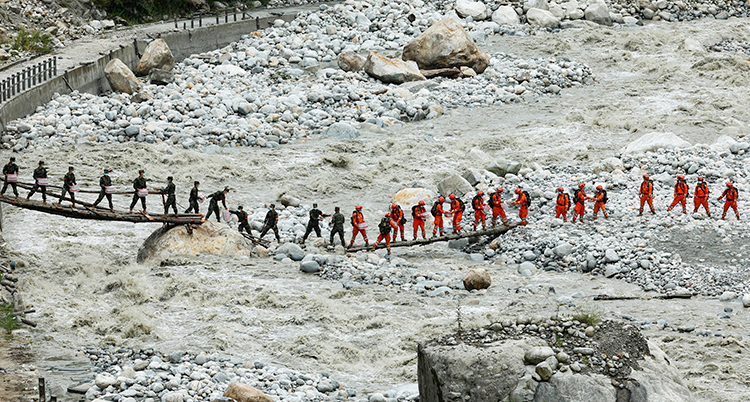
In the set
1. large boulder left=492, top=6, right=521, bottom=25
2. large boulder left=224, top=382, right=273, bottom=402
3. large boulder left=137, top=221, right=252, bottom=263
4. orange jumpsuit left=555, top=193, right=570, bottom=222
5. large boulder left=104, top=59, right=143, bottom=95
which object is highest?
large boulder left=492, top=6, right=521, bottom=25

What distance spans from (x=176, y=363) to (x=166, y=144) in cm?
1489

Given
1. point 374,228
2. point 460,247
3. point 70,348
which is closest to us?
point 70,348

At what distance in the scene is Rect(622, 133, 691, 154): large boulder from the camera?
22.7 metres

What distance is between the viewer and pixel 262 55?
116ft

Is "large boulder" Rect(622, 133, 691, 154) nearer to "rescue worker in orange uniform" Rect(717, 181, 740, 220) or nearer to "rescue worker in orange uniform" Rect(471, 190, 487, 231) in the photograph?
"rescue worker in orange uniform" Rect(717, 181, 740, 220)

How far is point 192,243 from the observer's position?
58.3 feet

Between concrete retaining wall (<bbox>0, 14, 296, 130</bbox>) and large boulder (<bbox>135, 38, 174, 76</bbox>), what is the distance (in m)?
0.71

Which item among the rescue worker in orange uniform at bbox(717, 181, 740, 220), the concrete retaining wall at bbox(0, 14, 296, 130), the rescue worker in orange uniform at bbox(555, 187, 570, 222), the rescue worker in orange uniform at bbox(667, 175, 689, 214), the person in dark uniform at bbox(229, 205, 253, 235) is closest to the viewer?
the rescue worker in orange uniform at bbox(717, 181, 740, 220)

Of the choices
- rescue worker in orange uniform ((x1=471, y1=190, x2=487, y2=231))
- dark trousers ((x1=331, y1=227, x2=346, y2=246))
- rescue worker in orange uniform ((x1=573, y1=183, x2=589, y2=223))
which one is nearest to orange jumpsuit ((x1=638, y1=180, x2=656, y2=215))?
rescue worker in orange uniform ((x1=573, y1=183, x2=589, y2=223))

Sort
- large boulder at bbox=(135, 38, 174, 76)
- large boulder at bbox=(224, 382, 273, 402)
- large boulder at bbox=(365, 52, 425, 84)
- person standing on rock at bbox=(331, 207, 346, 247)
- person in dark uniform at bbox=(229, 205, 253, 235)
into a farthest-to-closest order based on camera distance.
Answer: large boulder at bbox=(135, 38, 174, 76)
large boulder at bbox=(365, 52, 425, 84)
person in dark uniform at bbox=(229, 205, 253, 235)
person standing on rock at bbox=(331, 207, 346, 247)
large boulder at bbox=(224, 382, 273, 402)

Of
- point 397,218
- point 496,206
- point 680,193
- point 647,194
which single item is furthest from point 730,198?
point 397,218

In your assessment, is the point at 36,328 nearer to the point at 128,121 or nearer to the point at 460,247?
the point at 460,247

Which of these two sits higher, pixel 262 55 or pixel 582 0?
pixel 582 0

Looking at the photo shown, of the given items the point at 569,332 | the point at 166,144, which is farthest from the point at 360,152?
the point at 569,332
